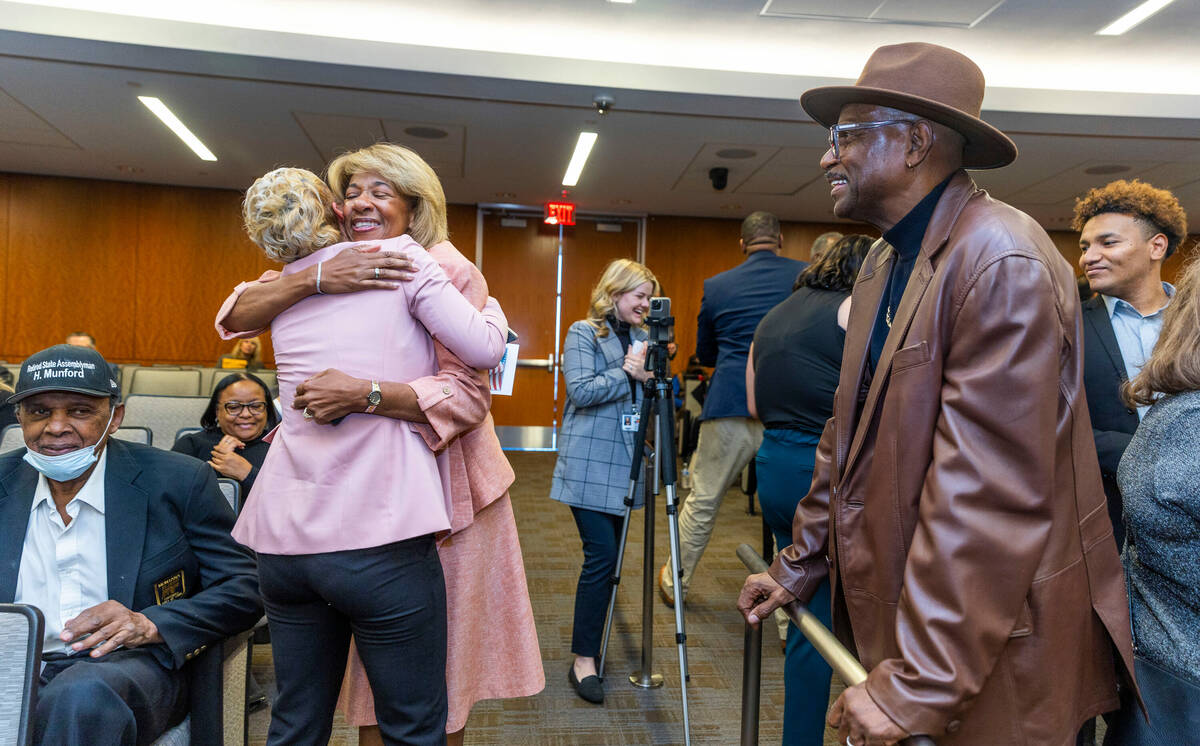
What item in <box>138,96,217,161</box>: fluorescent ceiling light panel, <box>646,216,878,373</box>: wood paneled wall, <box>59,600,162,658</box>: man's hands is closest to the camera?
<box>59,600,162,658</box>: man's hands

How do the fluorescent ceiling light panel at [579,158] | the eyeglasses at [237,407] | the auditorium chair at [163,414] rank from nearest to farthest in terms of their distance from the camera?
the eyeglasses at [237,407] < the auditorium chair at [163,414] < the fluorescent ceiling light panel at [579,158]

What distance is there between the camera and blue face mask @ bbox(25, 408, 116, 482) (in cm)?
149

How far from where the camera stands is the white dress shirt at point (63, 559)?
4.73 ft

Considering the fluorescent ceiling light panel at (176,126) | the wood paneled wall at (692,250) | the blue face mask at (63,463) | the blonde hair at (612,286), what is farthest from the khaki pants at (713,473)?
the wood paneled wall at (692,250)

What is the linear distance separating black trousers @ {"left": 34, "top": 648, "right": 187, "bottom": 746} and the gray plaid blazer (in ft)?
4.14

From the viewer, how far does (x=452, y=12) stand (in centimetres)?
469

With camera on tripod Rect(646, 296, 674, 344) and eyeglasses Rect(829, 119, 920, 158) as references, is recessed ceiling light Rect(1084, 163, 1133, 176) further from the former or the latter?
eyeglasses Rect(829, 119, 920, 158)

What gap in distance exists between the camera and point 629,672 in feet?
8.69

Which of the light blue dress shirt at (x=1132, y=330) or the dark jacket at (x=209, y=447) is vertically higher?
the light blue dress shirt at (x=1132, y=330)

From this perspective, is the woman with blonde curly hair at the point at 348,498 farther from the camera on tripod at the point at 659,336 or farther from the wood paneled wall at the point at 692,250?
the wood paneled wall at the point at 692,250

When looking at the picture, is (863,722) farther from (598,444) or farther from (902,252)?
(598,444)

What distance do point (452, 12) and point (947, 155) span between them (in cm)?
444

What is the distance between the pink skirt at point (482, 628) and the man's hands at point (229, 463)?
132 cm

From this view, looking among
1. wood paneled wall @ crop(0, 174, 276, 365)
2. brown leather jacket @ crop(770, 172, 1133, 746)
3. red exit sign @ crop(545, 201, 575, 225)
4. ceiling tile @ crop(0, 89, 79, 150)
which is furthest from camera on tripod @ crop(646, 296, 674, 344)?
wood paneled wall @ crop(0, 174, 276, 365)
